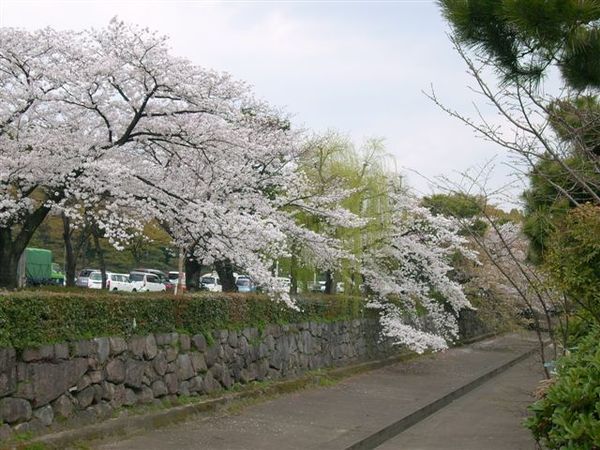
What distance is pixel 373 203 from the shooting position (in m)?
19.8

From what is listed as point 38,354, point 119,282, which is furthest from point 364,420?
point 119,282

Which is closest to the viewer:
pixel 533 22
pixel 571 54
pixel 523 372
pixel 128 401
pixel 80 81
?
pixel 533 22

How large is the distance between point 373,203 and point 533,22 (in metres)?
14.2

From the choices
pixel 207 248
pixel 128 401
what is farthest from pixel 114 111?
pixel 128 401

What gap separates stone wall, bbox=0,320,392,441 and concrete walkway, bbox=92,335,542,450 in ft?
1.98

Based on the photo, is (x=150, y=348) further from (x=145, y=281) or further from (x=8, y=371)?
(x=145, y=281)

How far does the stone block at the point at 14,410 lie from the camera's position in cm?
748

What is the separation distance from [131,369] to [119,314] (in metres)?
0.76

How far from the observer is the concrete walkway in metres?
9.52

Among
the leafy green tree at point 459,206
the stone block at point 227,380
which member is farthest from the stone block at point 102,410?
the leafy green tree at point 459,206

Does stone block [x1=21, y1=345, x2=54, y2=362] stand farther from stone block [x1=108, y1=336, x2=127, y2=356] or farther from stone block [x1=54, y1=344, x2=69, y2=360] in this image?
stone block [x1=108, y1=336, x2=127, y2=356]

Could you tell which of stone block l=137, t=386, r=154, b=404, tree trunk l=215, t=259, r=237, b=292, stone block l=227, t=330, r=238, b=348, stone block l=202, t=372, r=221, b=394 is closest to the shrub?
stone block l=137, t=386, r=154, b=404

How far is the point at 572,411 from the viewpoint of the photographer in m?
4.98

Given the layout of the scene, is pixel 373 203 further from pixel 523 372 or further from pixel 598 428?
pixel 598 428
